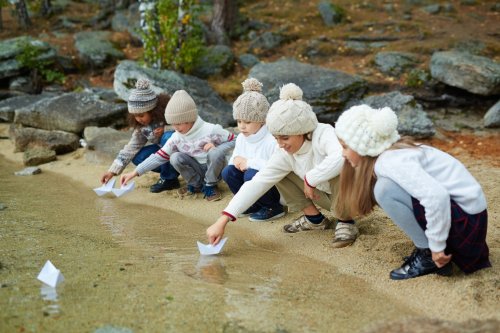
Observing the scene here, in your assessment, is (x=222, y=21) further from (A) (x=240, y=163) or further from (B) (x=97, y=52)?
(A) (x=240, y=163)

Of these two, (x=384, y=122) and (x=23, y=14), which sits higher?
(x=384, y=122)

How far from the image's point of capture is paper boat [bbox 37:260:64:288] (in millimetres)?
2889

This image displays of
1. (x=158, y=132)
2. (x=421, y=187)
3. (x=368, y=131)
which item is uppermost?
(x=368, y=131)

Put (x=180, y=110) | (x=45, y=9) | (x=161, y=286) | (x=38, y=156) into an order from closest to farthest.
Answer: (x=161, y=286)
(x=180, y=110)
(x=38, y=156)
(x=45, y=9)

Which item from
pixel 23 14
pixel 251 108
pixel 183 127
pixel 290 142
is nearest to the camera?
pixel 290 142

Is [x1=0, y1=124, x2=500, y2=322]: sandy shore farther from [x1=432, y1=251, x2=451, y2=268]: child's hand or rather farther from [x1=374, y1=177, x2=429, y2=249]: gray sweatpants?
[x1=374, y1=177, x2=429, y2=249]: gray sweatpants

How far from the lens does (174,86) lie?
22.8 ft

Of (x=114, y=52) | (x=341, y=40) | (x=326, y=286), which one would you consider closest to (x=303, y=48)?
(x=341, y=40)

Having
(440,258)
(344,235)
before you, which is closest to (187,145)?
(344,235)

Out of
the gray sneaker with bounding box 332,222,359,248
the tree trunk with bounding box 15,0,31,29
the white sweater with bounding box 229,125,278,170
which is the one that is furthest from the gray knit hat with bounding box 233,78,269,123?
the tree trunk with bounding box 15,0,31,29

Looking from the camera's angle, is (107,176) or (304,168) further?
(107,176)


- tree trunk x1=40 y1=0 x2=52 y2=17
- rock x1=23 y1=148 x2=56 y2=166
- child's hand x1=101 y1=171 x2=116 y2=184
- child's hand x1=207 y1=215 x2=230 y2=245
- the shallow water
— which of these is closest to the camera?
the shallow water

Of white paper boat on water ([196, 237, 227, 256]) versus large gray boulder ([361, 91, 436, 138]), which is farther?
large gray boulder ([361, 91, 436, 138])

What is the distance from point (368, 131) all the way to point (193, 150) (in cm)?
222
